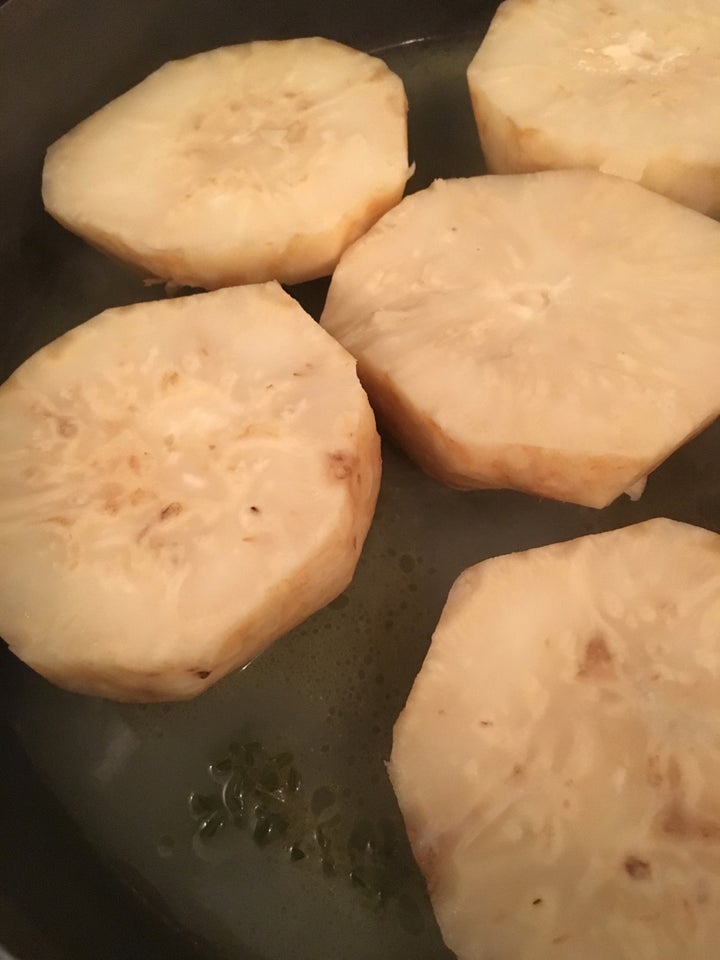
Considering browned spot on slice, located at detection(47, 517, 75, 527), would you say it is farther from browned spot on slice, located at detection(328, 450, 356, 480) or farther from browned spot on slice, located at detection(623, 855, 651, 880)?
browned spot on slice, located at detection(623, 855, 651, 880)

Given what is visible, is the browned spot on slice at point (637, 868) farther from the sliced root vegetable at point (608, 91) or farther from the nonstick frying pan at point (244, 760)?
the sliced root vegetable at point (608, 91)

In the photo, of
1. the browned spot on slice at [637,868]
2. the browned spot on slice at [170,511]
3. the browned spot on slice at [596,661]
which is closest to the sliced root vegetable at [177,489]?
the browned spot on slice at [170,511]

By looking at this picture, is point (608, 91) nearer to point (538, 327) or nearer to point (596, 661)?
point (538, 327)

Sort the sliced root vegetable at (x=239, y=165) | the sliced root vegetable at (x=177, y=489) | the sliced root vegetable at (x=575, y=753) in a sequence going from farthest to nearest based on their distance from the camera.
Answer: the sliced root vegetable at (x=239, y=165) < the sliced root vegetable at (x=177, y=489) < the sliced root vegetable at (x=575, y=753)

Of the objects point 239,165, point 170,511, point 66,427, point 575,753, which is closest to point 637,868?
point 575,753

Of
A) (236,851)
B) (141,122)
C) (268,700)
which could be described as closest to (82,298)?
(141,122)

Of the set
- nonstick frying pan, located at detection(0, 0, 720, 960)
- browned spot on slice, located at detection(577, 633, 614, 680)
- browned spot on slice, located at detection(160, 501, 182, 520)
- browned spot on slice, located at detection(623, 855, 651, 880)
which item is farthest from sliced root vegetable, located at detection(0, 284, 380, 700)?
browned spot on slice, located at detection(623, 855, 651, 880)
